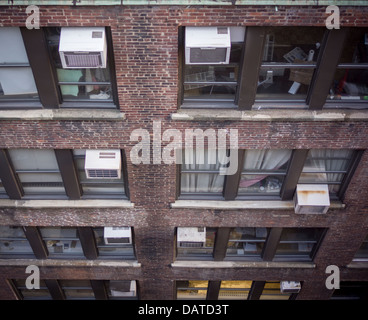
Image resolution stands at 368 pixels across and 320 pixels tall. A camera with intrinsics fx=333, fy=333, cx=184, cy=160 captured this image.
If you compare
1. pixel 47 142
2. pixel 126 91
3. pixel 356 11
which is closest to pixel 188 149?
pixel 126 91

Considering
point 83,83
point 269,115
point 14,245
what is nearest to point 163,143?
point 83,83

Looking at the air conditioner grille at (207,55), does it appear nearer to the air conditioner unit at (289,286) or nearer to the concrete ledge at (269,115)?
the concrete ledge at (269,115)

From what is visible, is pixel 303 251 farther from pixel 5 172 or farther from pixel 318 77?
pixel 5 172

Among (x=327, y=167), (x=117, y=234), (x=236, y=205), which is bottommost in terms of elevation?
(x=117, y=234)

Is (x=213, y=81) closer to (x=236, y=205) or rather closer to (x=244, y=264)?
(x=236, y=205)

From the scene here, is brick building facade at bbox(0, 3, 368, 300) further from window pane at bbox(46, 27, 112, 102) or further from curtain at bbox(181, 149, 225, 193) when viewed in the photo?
curtain at bbox(181, 149, 225, 193)

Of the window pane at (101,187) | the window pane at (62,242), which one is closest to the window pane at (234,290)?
the window pane at (62,242)
